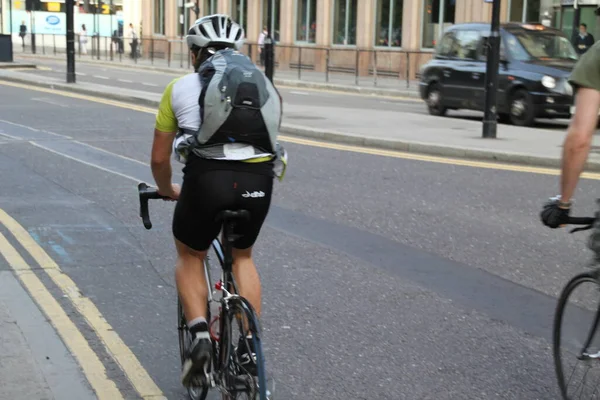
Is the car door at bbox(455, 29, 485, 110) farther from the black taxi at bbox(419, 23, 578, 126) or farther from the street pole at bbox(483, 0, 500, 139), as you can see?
the street pole at bbox(483, 0, 500, 139)

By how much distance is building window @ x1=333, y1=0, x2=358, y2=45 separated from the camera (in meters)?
39.8

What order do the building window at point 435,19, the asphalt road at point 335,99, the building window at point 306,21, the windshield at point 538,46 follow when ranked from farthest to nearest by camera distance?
the building window at point 306,21 < the building window at point 435,19 < the asphalt road at point 335,99 < the windshield at point 538,46

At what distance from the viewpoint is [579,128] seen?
4109mm

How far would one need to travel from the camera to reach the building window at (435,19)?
35031 mm

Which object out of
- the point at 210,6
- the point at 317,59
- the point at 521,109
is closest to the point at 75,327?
the point at 521,109

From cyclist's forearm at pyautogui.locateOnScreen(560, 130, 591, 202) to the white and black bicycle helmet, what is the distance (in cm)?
141

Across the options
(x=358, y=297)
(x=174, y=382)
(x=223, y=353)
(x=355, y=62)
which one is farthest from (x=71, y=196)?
(x=355, y=62)

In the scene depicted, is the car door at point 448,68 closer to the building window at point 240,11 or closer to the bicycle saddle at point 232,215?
the bicycle saddle at point 232,215

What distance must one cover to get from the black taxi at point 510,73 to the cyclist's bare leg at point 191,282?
15.3 meters

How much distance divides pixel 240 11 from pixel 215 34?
43.6 meters

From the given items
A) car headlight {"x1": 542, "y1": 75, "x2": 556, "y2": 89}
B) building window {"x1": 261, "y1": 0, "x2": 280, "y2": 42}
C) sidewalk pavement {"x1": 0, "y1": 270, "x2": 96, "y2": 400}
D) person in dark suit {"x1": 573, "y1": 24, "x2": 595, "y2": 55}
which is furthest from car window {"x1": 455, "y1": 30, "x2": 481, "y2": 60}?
building window {"x1": 261, "y1": 0, "x2": 280, "y2": 42}

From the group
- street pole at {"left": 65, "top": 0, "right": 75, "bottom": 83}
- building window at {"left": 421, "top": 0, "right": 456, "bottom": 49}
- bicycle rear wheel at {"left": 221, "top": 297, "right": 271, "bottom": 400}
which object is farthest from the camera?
building window at {"left": 421, "top": 0, "right": 456, "bottom": 49}

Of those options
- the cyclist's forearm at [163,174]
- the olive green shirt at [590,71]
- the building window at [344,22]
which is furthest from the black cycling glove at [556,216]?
the building window at [344,22]

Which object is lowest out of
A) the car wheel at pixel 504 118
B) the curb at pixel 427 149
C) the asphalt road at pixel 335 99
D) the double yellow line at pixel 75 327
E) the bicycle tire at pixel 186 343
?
the asphalt road at pixel 335 99
